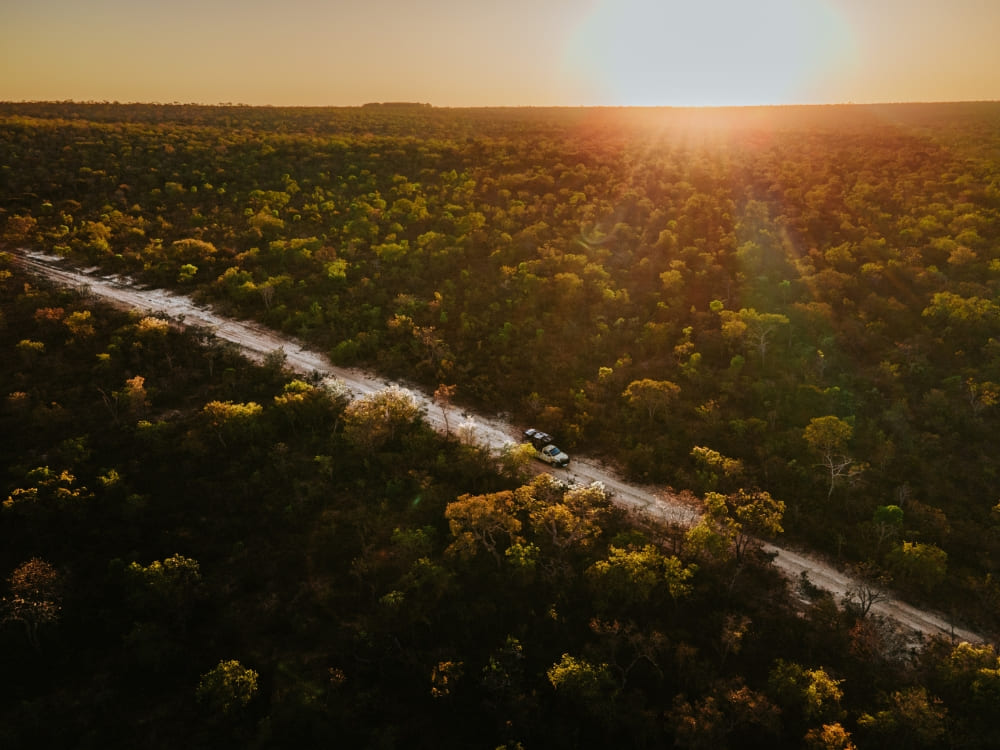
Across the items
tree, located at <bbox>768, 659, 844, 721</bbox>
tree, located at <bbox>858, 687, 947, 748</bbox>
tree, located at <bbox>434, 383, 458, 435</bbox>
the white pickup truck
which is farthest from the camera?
tree, located at <bbox>434, 383, 458, 435</bbox>

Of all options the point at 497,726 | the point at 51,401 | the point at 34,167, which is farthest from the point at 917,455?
the point at 34,167

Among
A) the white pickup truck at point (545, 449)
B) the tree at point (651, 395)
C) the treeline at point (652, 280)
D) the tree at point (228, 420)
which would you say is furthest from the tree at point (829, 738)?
the tree at point (228, 420)

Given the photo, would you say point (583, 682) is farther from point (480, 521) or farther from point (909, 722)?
point (909, 722)

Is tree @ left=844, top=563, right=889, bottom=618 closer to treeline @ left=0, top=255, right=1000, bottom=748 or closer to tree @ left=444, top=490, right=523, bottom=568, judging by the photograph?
treeline @ left=0, top=255, right=1000, bottom=748

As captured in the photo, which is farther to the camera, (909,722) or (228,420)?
(228,420)

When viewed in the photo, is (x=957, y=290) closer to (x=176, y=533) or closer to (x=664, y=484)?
(x=664, y=484)

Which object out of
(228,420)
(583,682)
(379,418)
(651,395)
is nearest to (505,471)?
(379,418)

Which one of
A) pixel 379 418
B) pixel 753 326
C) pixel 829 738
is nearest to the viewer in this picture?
pixel 829 738

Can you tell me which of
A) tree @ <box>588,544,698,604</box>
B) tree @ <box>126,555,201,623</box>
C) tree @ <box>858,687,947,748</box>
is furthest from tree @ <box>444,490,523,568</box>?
tree @ <box>858,687,947,748</box>
